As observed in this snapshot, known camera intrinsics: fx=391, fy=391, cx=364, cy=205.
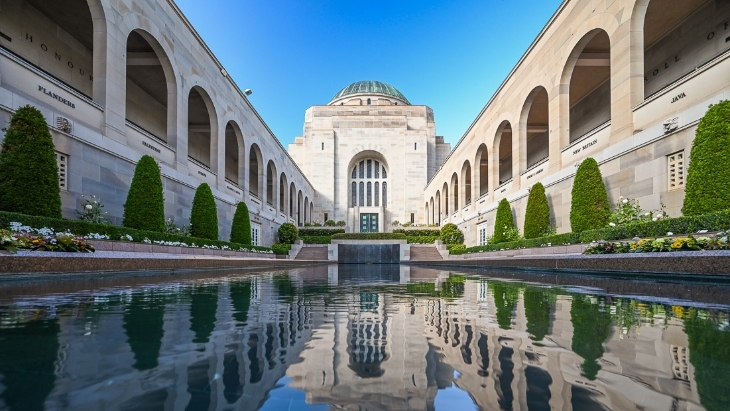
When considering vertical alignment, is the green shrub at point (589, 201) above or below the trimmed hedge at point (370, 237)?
above

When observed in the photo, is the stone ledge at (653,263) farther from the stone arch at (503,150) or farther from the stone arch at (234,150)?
the stone arch at (234,150)

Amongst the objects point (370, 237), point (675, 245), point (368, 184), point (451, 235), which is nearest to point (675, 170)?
point (675, 245)

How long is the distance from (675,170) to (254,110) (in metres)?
22.0

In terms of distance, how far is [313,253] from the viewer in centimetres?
2667

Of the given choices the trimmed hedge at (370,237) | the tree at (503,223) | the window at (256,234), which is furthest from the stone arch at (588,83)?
the window at (256,234)

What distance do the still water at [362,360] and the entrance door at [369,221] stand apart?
43.7 meters

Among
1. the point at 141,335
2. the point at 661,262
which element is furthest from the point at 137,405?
the point at 661,262

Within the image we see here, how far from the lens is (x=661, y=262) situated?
5.70m

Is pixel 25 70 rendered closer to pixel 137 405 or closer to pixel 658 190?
pixel 137 405

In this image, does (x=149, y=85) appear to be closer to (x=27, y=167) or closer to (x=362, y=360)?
(x=27, y=167)

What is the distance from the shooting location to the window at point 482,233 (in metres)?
24.0

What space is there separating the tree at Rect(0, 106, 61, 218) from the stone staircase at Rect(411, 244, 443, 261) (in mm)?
21260

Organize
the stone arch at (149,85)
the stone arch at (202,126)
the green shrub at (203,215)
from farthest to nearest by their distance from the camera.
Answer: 1. the stone arch at (202,126)
2. the green shrub at (203,215)
3. the stone arch at (149,85)

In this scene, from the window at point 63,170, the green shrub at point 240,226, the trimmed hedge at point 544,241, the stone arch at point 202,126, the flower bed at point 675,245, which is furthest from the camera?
the green shrub at point 240,226
